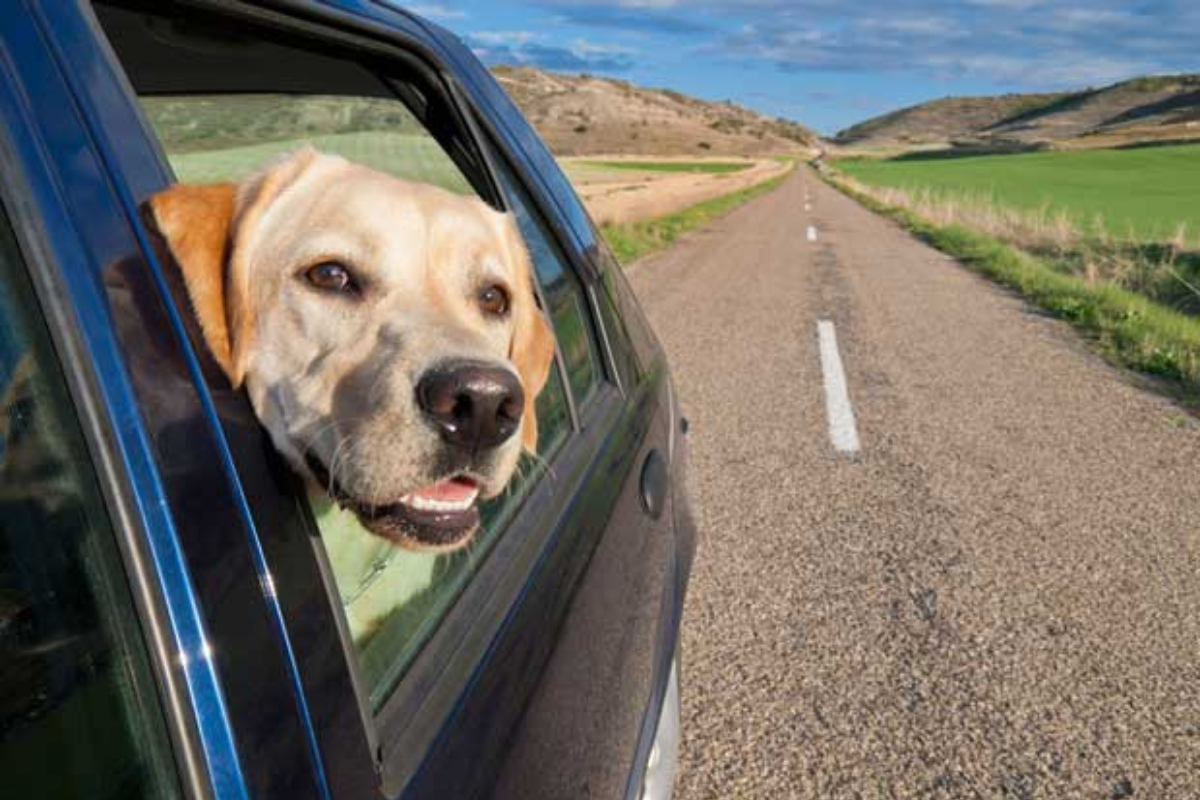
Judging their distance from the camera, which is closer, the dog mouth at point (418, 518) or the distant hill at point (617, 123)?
the dog mouth at point (418, 518)

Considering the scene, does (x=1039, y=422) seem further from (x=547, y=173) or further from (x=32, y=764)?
(x=32, y=764)

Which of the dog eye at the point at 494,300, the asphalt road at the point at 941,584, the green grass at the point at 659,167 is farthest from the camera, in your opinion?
the green grass at the point at 659,167

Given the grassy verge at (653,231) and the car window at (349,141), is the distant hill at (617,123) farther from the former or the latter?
the car window at (349,141)

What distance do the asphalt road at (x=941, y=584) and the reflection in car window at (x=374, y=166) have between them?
1.42 metres

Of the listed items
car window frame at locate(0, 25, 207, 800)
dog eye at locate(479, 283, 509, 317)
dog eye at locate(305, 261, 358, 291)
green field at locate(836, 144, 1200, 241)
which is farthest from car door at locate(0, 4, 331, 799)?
green field at locate(836, 144, 1200, 241)

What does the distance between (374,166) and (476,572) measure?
139 centimetres

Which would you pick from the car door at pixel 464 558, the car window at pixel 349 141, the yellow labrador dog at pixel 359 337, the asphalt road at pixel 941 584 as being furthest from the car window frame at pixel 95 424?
the asphalt road at pixel 941 584

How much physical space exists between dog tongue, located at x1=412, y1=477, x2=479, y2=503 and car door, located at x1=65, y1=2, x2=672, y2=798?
153mm

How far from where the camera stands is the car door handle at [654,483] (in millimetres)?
2375

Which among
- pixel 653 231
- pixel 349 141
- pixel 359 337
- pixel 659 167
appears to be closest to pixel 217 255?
pixel 359 337

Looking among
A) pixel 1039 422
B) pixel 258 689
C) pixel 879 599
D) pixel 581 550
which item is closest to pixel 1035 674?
pixel 879 599

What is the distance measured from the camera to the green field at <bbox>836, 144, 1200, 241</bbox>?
35.8 metres

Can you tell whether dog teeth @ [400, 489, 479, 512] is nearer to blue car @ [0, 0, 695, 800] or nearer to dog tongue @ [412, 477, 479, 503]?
dog tongue @ [412, 477, 479, 503]

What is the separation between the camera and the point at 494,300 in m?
2.05
